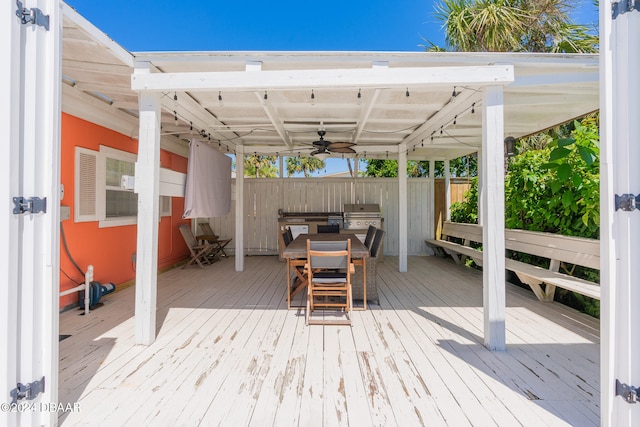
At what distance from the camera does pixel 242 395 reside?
2086 mm

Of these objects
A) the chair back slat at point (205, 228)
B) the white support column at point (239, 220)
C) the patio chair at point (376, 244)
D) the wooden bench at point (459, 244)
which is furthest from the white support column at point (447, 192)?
the chair back slat at point (205, 228)

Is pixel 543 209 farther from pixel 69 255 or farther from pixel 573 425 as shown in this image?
pixel 69 255

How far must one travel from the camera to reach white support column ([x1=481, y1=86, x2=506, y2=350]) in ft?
9.00

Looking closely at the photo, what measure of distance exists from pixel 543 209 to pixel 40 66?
18.1 feet

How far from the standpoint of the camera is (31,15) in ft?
5.22

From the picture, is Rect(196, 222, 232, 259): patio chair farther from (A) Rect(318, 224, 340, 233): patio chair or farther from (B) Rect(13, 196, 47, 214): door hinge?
(B) Rect(13, 196, 47, 214): door hinge

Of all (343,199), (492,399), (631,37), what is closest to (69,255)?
Result: (492,399)

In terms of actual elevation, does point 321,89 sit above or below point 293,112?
below

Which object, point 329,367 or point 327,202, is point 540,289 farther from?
point 327,202

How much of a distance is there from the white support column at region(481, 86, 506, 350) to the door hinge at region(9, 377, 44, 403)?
3.14m

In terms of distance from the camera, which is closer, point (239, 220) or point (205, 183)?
point (205, 183)

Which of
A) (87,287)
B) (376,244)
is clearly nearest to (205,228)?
(87,287)

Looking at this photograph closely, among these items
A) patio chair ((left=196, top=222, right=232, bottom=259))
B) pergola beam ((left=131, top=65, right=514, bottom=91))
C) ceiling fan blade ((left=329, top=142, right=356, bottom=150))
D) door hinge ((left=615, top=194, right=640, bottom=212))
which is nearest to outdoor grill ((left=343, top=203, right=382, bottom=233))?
ceiling fan blade ((left=329, top=142, right=356, bottom=150))

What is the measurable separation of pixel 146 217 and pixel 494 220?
3.07 meters
